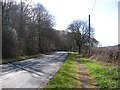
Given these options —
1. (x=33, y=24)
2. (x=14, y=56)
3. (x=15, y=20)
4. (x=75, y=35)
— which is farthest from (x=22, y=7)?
(x=75, y=35)

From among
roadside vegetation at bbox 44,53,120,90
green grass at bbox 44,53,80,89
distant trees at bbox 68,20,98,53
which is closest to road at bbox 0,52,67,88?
green grass at bbox 44,53,80,89

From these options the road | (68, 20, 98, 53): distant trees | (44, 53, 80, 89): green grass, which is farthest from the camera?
(68, 20, 98, 53): distant trees

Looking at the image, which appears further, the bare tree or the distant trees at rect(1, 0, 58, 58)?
the bare tree

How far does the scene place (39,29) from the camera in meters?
87.5

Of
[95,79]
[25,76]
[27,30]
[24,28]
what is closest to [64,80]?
[95,79]

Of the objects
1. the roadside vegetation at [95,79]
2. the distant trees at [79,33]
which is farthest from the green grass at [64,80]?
the distant trees at [79,33]

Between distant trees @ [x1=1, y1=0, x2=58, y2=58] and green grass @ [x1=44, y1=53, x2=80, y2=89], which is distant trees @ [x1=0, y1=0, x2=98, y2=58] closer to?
distant trees @ [x1=1, y1=0, x2=58, y2=58]

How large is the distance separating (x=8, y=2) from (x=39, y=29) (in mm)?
35729

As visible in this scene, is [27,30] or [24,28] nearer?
[24,28]

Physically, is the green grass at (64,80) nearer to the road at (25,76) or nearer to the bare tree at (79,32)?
the road at (25,76)

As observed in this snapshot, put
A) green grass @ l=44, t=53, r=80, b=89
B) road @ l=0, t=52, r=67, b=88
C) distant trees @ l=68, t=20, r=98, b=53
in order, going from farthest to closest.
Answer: distant trees @ l=68, t=20, r=98, b=53, road @ l=0, t=52, r=67, b=88, green grass @ l=44, t=53, r=80, b=89

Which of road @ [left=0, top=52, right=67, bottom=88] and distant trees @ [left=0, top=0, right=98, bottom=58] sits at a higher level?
distant trees @ [left=0, top=0, right=98, bottom=58]

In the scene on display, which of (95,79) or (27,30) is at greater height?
(27,30)

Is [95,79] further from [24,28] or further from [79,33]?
[79,33]
